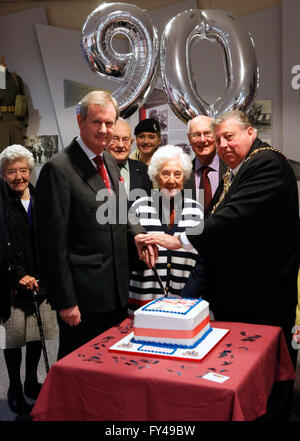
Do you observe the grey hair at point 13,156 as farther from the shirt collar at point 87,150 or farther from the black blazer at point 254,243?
the black blazer at point 254,243

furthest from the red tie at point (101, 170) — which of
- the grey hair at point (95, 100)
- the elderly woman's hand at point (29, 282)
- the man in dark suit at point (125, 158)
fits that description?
the elderly woman's hand at point (29, 282)

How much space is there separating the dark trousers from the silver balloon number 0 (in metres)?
0.96

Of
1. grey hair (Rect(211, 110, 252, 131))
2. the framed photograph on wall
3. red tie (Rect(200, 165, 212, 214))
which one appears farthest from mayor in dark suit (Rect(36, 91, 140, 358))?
the framed photograph on wall

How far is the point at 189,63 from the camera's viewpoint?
238 cm

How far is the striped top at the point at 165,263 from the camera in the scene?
7.40ft

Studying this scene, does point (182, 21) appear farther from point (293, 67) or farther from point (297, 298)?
point (293, 67)

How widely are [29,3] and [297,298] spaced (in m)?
4.52

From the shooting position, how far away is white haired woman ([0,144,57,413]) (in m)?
2.68

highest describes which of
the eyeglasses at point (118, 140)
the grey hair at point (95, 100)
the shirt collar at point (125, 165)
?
the grey hair at point (95, 100)

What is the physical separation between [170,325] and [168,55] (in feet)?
4.44

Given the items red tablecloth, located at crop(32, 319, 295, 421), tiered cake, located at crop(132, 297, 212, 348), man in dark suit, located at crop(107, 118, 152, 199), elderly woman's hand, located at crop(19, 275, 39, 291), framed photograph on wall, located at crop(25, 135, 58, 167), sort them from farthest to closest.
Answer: framed photograph on wall, located at crop(25, 135, 58, 167)
man in dark suit, located at crop(107, 118, 152, 199)
elderly woman's hand, located at crop(19, 275, 39, 291)
tiered cake, located at crop(132, 297, 212, 348)
red tablecloth, located at crop(32, 319, 295, 421)

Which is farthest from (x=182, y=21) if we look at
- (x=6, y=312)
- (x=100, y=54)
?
(x=6, y=312)

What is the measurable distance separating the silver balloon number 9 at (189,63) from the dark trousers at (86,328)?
3.48 feet

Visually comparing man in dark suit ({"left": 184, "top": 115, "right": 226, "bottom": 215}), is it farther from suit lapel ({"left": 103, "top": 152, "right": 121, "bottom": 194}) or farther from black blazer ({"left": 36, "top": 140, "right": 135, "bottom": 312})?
black blazer ({"left": 36, "top": 140, "right": 135, "bottom": 312})
